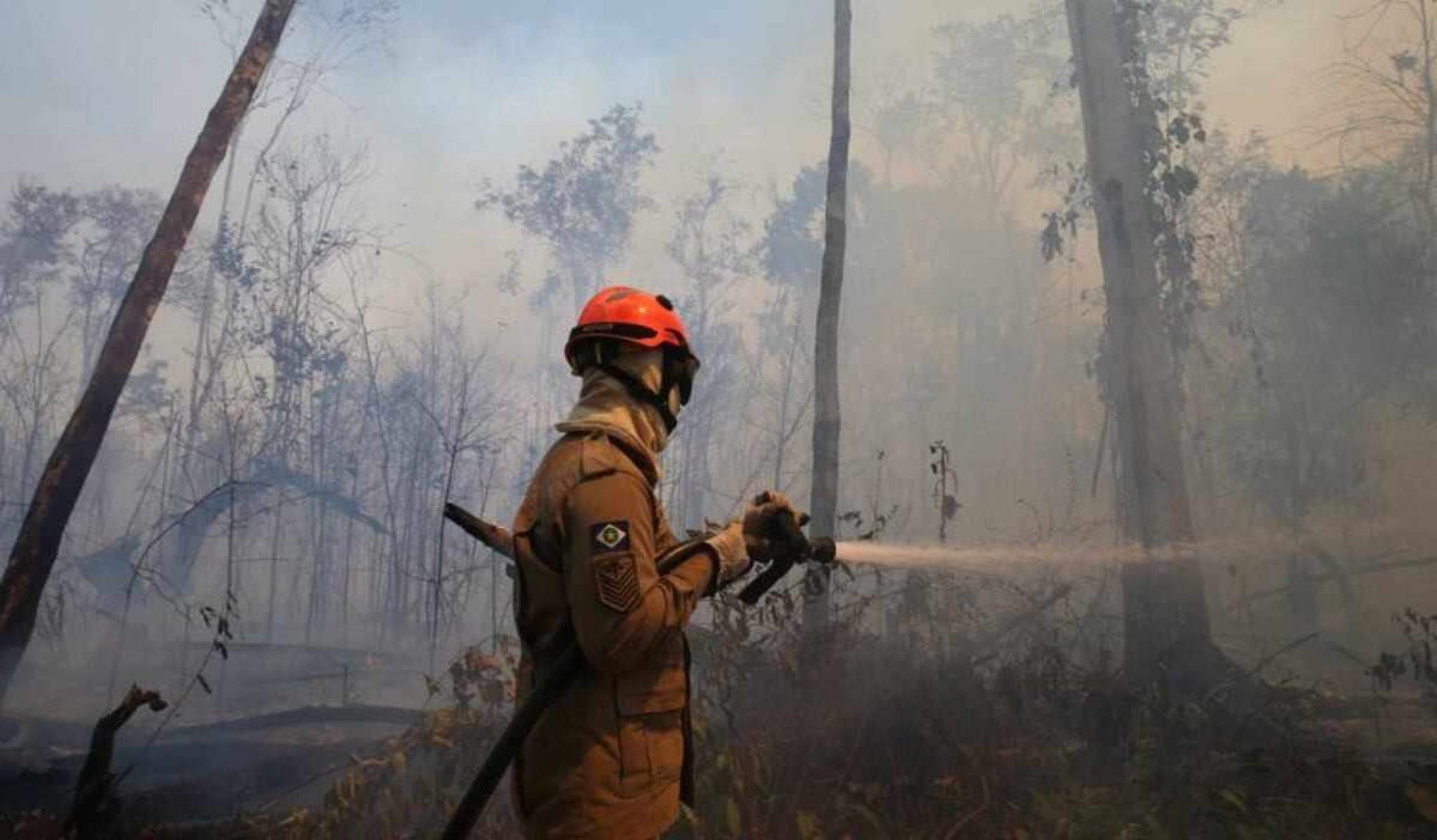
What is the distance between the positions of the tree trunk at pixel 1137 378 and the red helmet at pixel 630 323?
5666 millimetres

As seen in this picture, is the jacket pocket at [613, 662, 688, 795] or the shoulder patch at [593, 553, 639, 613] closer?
the shoulder patch at [593, 553, 639, 613]

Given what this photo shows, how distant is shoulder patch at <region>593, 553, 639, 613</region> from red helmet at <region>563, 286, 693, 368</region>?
1.95 feet

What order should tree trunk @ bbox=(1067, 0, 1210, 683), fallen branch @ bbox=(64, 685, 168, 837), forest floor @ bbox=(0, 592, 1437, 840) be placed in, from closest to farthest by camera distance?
forest floor @ bbox=(0, 592, 1437, 840), fallen branch @ bbox=(64, 685, 168, 837), tree trunk @ bbox=(1067, 0, 1210, 683)

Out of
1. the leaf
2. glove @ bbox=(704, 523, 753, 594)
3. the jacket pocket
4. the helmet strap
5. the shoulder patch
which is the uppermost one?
the helmet strap

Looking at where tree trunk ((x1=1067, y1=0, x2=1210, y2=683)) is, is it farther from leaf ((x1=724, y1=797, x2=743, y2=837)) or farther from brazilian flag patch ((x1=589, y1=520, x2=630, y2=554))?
brazilian flag patch ((x1=589, y1=520, x2=630, y2=554))

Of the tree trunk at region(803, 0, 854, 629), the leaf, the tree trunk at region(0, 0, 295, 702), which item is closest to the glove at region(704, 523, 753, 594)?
the leaf

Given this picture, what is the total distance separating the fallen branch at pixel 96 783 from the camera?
14.4 feet


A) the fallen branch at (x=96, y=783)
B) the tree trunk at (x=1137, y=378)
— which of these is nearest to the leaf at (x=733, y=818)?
the fallen branch at (x=96, y=783)

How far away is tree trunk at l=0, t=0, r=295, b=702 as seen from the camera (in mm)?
6027

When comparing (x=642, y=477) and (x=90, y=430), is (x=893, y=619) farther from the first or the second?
(x=90, y=430)

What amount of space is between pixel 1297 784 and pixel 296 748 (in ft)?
23.0

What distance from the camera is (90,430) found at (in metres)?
6.41

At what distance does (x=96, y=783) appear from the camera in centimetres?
452

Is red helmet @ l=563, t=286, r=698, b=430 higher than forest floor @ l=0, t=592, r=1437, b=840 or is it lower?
higher
